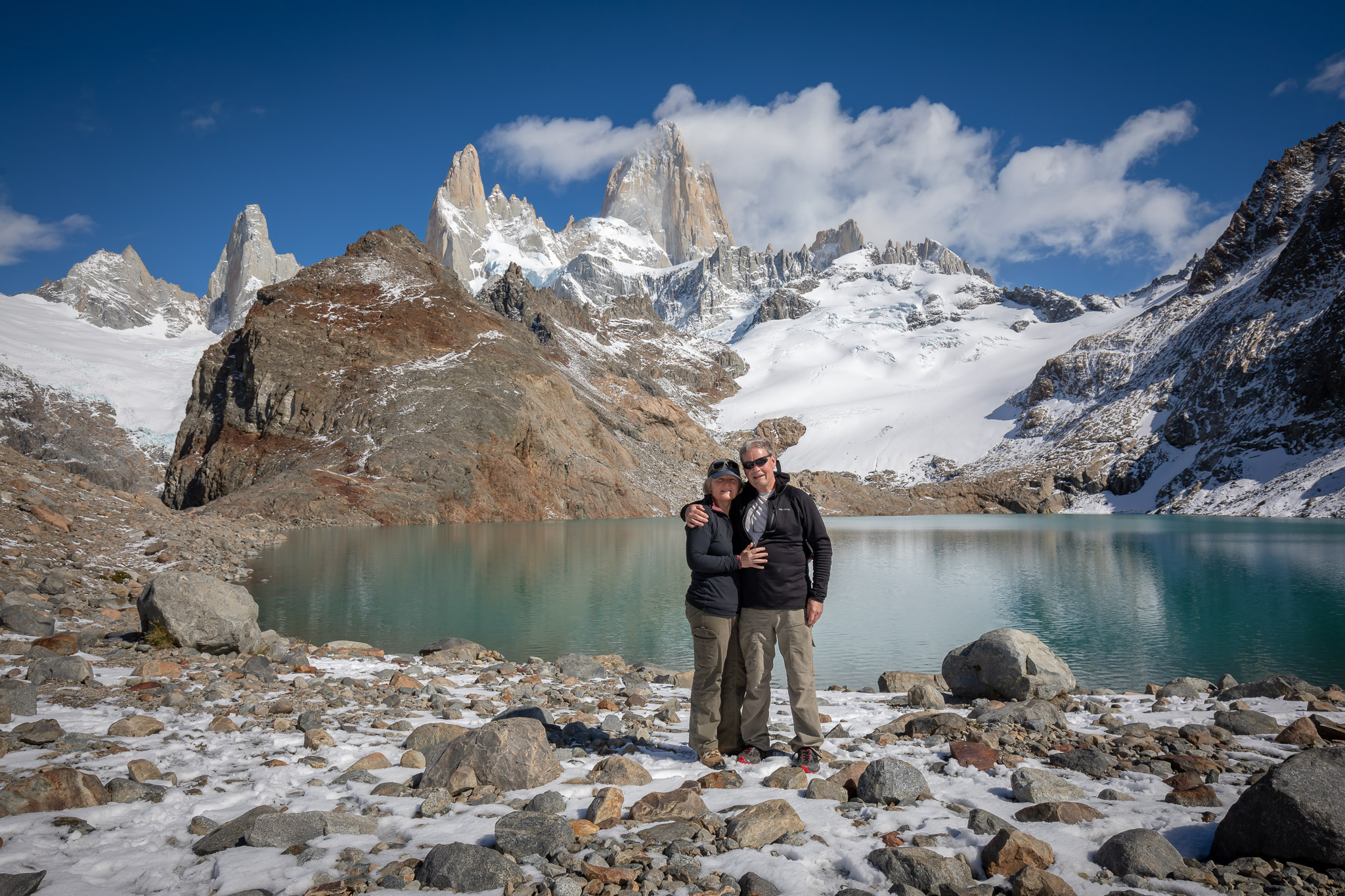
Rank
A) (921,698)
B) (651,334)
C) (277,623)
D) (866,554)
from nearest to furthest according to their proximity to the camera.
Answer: (921,698)
(277,623)
(866,554)
(651,334)

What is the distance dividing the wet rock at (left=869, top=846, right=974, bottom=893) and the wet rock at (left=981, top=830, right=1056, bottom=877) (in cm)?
15

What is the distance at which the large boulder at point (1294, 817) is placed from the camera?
139 inches

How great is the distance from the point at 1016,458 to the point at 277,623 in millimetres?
136335

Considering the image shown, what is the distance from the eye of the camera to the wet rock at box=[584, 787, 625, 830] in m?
4.54

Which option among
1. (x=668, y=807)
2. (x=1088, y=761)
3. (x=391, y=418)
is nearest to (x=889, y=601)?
(x=1088, y=761)

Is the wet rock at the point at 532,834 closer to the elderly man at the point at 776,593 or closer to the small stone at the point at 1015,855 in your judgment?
the elderly man at the point at 776,593

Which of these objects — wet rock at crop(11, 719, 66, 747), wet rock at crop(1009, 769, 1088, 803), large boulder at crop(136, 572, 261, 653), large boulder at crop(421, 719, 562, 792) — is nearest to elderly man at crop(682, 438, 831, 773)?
wet rock at crop(1009, 769, 1088, 803)

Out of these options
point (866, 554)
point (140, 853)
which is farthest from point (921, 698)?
point (866, 554)

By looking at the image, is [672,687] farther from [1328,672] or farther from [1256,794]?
[1328,672]

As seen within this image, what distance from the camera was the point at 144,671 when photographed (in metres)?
8.20

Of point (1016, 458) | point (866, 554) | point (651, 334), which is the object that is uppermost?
point (651, 334)

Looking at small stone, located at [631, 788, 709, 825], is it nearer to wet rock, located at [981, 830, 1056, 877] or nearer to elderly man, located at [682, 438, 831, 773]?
elderly man, located at [682, 438, 831, 773]

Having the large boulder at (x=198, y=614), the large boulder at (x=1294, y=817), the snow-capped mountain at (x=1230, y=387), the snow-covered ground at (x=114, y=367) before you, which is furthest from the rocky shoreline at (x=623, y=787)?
the snow-covered ground at (x=114, y=367)

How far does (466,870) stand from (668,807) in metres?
1.51
